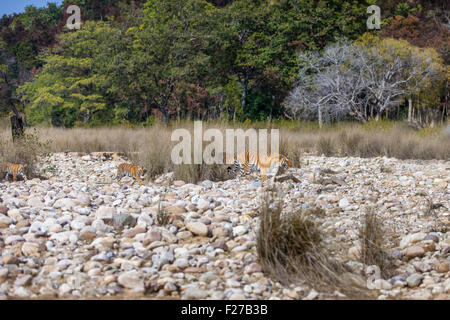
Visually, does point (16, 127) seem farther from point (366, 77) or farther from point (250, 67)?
point (250, 67)

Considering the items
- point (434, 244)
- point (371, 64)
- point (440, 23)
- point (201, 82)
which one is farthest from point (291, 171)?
point (440, 23)

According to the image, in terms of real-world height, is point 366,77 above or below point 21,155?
above

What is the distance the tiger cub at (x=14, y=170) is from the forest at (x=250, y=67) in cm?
1002

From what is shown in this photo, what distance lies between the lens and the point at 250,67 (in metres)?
22.2

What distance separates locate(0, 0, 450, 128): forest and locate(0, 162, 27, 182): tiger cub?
10.0 meters

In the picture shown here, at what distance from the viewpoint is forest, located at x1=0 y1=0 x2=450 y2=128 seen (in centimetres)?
1730

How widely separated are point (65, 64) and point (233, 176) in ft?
63.8

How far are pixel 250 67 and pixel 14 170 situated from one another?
17604mm

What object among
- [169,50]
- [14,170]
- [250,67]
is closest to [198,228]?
[14,170]

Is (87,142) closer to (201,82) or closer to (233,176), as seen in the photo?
(233,176)

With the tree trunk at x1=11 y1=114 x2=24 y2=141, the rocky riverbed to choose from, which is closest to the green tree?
the tree trunk at x1=11 y1=114 x2=24 y2=141

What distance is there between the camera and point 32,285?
2.67 metres

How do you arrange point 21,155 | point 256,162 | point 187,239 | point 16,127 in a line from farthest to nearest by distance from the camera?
1. point 16,127
2. point 21,155
3. point 256,162
4. point 187,239

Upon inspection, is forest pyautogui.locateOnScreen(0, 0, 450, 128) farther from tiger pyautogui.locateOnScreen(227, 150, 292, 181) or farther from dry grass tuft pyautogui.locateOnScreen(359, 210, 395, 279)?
dry grass tuft pyautogui.locateOnScreen(359, 210, 395, 279)
